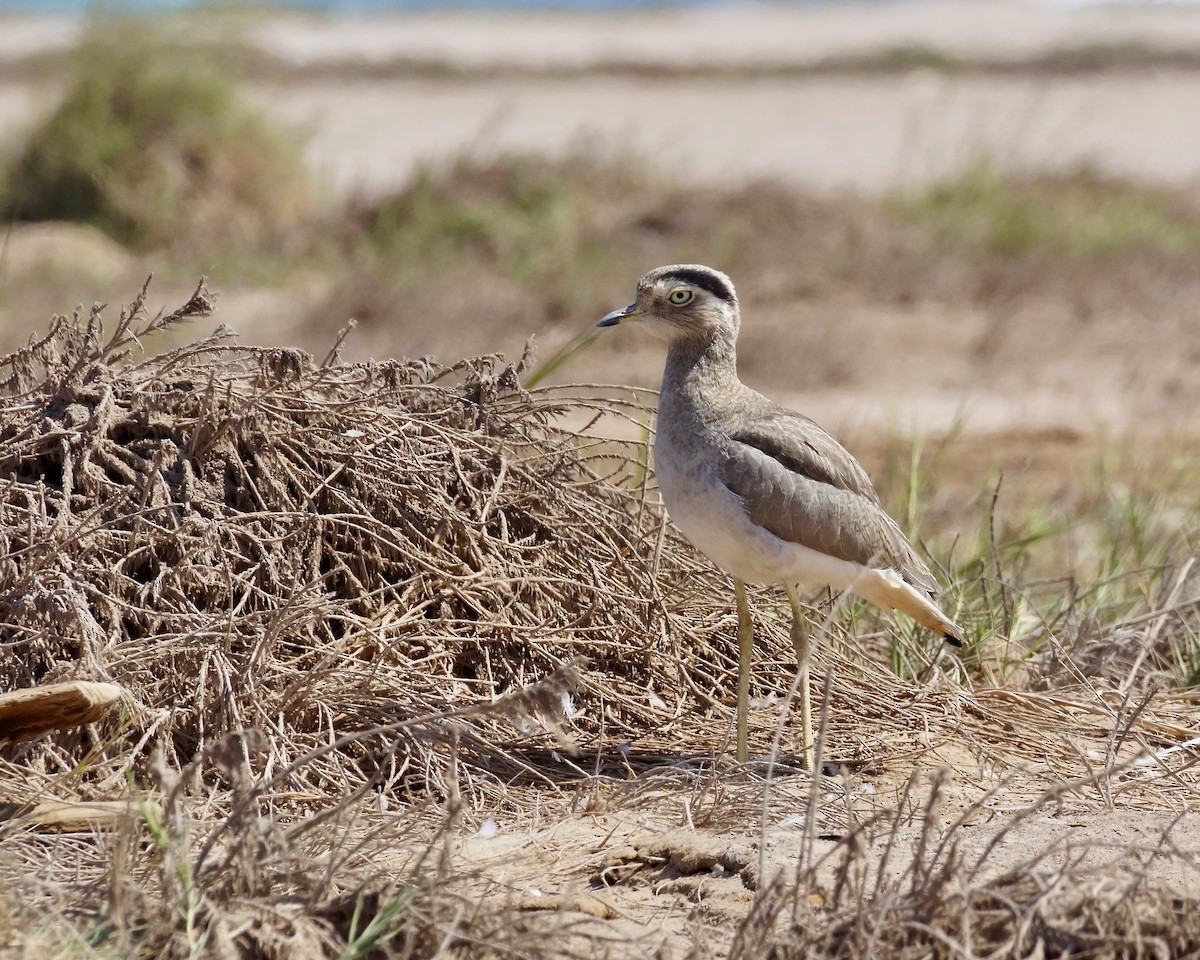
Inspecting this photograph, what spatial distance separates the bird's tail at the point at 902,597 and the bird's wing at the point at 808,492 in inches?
2.2

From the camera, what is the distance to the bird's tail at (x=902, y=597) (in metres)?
4.21

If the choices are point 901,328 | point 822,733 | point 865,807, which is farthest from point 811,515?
point 901,328

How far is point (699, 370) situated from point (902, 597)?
2.88 feet

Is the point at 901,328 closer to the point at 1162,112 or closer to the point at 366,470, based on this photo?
the point at 366,470

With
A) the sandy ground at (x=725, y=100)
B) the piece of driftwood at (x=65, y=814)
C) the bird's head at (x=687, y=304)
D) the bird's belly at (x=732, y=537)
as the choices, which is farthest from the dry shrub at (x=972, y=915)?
the sandy ground at (x=725, y=100)

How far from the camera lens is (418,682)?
4.21 metres

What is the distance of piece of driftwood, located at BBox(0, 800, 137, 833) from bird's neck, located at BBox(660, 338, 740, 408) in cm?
191

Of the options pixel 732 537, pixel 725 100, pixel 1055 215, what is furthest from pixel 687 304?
pixel 725 100

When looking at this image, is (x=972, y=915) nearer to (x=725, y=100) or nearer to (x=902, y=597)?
(x=902, y=597)

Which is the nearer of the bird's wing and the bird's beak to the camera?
the bird's wing

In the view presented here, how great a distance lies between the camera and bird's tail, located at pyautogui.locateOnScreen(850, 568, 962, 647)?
4.21 metres

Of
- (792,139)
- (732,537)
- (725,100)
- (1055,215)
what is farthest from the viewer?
(725,100)

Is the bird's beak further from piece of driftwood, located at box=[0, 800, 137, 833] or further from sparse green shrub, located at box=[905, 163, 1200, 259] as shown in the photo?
sparse green shrub, located at box=[905, 163, 1200, 259]

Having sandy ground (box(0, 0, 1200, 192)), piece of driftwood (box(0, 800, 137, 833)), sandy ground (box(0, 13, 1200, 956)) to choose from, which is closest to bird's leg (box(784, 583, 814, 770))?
sandy ground (box(0, 13, 1200, 956))
